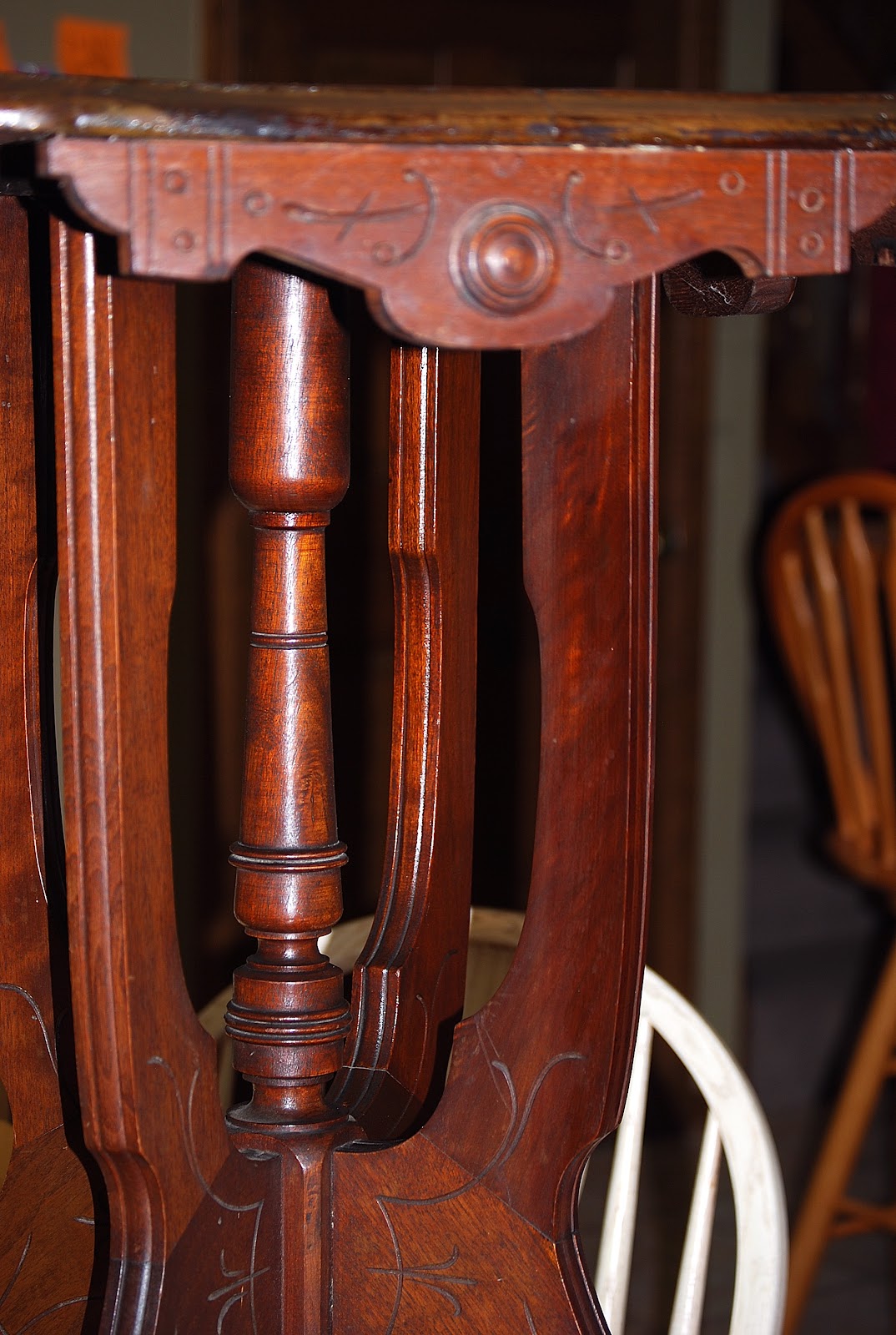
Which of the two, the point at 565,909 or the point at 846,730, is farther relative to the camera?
the point at 846,730

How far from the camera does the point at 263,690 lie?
2.52 ft

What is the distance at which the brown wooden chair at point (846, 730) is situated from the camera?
1868mm

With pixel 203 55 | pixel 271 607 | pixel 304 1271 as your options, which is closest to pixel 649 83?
pixel 203 55

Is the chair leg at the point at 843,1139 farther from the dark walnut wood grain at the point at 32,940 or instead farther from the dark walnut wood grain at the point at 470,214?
the dark walnut wood grain at the point at 470,214

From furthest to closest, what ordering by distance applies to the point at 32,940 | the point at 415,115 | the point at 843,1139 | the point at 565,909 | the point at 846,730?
the point at 846,730 → the point at 843,1139 → the point at 32,940 → the point at 565,909 → the point at 415,115

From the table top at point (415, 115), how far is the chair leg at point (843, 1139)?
141cm

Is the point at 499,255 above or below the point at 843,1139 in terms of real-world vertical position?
above

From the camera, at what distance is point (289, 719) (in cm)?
77

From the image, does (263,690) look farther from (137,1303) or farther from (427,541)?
(137,1303)

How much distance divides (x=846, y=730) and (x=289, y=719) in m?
1.42

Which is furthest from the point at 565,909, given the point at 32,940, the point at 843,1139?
the point at 843,1139

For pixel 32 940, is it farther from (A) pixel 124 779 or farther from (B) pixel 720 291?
(B) pixel 720 291

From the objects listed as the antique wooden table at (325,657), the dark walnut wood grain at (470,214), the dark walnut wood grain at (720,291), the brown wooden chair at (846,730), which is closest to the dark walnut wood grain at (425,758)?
the antique wooden table at (325,657)

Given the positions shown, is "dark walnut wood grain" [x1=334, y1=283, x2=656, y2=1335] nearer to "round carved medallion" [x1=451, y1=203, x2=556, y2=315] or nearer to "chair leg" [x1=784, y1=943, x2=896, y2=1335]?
"round carved medallion" [x1=451, y1=203, x2=556, y2=315]
